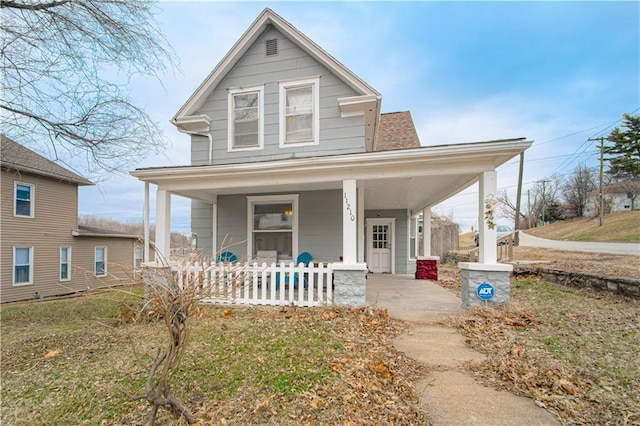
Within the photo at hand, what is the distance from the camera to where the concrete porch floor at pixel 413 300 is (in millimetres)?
5754

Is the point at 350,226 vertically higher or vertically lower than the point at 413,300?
higher

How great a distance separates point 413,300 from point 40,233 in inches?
663

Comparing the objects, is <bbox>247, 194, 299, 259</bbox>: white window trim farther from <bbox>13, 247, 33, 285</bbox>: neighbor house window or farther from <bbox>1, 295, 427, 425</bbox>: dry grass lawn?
<bbox>13, 247, 33, 285</bbox>: neighbor house window

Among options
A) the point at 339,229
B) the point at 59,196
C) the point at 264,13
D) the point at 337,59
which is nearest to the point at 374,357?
the point at 339,229

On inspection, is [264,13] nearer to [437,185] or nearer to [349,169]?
[349,169]

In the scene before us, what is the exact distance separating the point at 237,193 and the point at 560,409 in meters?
7.72

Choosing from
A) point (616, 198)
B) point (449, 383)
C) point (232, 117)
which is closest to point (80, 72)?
point (232, 117)

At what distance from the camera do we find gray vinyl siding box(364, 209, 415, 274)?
38.3 feet

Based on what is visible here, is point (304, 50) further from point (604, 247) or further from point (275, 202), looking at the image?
point (604, 247)

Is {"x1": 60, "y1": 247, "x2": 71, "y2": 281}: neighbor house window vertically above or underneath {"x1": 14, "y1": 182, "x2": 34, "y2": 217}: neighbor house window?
underneath

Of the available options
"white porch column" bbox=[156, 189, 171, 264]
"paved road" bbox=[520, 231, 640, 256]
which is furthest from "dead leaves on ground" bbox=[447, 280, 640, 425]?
"paved road" bbox=[520, 231, 640, 256]

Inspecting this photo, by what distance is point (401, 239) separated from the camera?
11734mm

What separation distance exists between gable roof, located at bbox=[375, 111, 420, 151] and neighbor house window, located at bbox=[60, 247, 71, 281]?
16.3m

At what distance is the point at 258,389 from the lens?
117 inches
